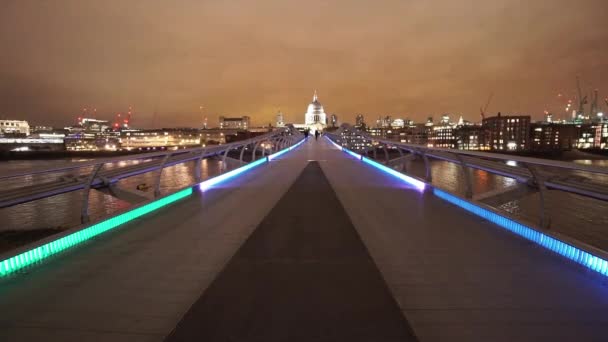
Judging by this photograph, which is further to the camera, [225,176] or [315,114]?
[315,114]

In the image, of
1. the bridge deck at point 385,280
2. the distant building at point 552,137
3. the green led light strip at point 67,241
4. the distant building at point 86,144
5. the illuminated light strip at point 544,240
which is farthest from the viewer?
the distant building at point 552,137

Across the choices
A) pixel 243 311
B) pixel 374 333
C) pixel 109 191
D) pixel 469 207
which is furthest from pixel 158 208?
pixel 469 207

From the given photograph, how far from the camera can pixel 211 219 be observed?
550 cm

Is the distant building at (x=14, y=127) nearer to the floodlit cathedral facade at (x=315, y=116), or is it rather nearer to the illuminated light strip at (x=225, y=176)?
the floodlit cathedral facade at (x=315, y=116)

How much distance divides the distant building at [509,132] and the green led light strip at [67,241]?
163763 mm

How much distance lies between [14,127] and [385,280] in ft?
591

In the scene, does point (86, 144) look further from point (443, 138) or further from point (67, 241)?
point (443, 138)

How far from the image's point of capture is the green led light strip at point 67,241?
3.46 m

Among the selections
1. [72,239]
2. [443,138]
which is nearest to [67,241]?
[72,239]

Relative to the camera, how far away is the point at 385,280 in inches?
123

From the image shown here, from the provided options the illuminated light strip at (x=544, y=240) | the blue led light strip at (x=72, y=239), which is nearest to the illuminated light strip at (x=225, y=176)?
the blue led light strip at (x=72, y=239)

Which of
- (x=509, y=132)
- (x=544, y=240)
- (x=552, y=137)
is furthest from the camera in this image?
(x=509, y=132)

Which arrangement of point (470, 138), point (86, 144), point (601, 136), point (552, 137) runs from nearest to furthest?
point (86, 144)
point (601, 136)
point (470, 138)
point (552, 137)

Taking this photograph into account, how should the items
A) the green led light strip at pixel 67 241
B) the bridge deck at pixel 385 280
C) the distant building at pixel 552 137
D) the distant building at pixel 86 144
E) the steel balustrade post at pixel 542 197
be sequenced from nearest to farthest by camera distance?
the bridge deck at pixel 385 280 → the green led light strip at pixel 67 241 → the steel balustrade post at pixel 542 197 → the distant building at pixel 86 144 → the distant building at pixel 552 137
